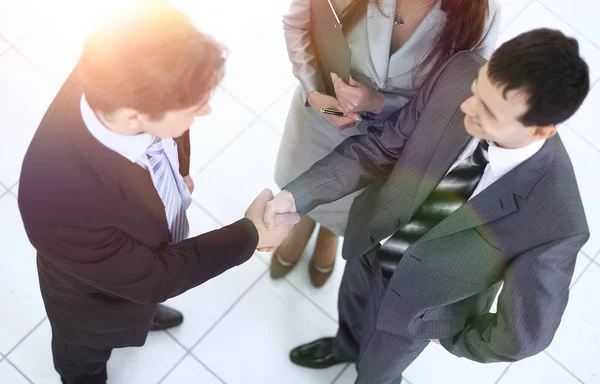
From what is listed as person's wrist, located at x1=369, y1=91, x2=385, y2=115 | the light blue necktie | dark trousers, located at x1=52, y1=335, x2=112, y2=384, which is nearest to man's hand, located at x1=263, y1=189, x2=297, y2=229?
the light blue necktie

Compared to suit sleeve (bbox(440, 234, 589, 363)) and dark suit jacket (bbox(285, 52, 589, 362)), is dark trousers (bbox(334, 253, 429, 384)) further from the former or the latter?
suit sleeve (bbox(440, 234, 589, 363))

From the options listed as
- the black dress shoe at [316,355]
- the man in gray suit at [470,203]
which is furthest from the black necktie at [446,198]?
the black dress shoe at [316,355]

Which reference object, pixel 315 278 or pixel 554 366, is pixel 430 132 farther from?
pixel 554 366

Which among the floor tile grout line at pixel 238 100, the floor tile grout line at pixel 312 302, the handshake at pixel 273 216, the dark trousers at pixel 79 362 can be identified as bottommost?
the floor tile grout line at pixel 312 302

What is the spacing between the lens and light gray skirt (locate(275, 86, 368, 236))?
2.19m

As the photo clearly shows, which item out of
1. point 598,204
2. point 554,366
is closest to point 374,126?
point 554,366

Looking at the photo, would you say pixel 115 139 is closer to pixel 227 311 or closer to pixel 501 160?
pixel 501 160

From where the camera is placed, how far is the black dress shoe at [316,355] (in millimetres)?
2652

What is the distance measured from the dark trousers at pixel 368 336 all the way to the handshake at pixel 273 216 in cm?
32

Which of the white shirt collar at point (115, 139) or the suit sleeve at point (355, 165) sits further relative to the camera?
the suit sleeve at point (355, 165)

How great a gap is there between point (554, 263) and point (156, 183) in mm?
958

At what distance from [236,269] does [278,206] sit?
36.3 inches

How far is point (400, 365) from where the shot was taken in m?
2.21

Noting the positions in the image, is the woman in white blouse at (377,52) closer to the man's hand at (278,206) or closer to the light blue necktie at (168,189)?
the man's hand at (278,206)
